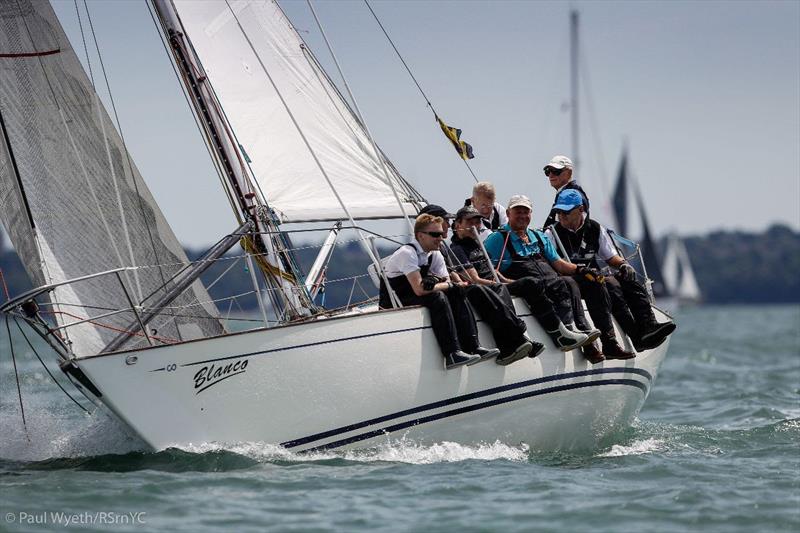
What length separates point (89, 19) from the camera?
10.4 metres

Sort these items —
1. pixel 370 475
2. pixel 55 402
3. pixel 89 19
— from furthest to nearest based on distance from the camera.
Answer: pixel 55 402, pixel 89 19, pixel 370 475

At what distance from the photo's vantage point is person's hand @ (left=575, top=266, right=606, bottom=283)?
9.84 metres

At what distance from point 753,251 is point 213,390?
453 feet

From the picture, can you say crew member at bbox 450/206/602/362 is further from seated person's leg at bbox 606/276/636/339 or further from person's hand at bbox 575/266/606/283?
seated person's leg at bbox 606/276/636/339

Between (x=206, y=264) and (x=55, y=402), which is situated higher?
(x=206, y=264)

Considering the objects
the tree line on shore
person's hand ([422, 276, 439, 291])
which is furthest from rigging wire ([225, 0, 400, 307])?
the tree line on shore

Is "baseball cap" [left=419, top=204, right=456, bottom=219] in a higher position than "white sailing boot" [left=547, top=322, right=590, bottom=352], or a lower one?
higher

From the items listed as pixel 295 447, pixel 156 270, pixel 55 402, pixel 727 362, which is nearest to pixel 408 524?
pixel 295 447

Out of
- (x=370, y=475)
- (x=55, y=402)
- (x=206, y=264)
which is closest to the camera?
(x=370, y=475)

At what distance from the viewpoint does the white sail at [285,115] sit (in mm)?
10078

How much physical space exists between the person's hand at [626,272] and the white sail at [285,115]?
194 centimetres

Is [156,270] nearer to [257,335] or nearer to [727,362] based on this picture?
[257,335]

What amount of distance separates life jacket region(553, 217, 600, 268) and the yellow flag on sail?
1.22 meters

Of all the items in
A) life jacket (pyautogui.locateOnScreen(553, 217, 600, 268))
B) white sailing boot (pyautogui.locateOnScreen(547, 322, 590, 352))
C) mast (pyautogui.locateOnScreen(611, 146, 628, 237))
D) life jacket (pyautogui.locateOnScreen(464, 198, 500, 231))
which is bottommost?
white sailing boot (pyautogui.locateOnScreen(547, 322, 590, 352))
